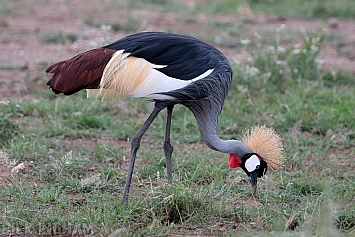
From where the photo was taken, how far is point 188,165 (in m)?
4.86

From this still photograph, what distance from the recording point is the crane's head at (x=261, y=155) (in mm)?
4094

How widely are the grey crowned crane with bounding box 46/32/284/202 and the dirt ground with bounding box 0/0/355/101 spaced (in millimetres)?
2396

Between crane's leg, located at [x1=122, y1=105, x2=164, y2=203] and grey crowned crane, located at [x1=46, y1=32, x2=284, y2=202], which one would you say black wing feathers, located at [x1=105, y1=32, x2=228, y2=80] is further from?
crane's leg, located at [x1=122, y1=105, x2=164, y2=203]

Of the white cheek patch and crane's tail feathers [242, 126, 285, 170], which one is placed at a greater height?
crane's tail feathers [242, 126, 285, 170]

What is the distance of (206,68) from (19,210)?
138cm

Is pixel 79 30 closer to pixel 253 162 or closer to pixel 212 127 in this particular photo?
pixel 212 127

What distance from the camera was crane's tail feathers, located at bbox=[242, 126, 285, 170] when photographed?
161 inches

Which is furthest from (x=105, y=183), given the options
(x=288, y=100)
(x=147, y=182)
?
(x=288, y=100)

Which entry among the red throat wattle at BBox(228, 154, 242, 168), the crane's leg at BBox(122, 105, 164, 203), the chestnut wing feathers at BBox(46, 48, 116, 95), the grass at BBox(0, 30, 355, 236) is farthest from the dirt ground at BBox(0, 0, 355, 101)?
the red throat wattle at BBox(228, 154, 242, 168)

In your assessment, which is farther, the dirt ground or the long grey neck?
the dirt ground

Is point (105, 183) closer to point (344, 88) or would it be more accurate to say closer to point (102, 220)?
point (102, 220)

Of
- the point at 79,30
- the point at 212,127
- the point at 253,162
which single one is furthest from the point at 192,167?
the point at 79,30

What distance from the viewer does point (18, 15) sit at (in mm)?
9320

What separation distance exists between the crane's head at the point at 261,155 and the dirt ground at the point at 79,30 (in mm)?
2941
